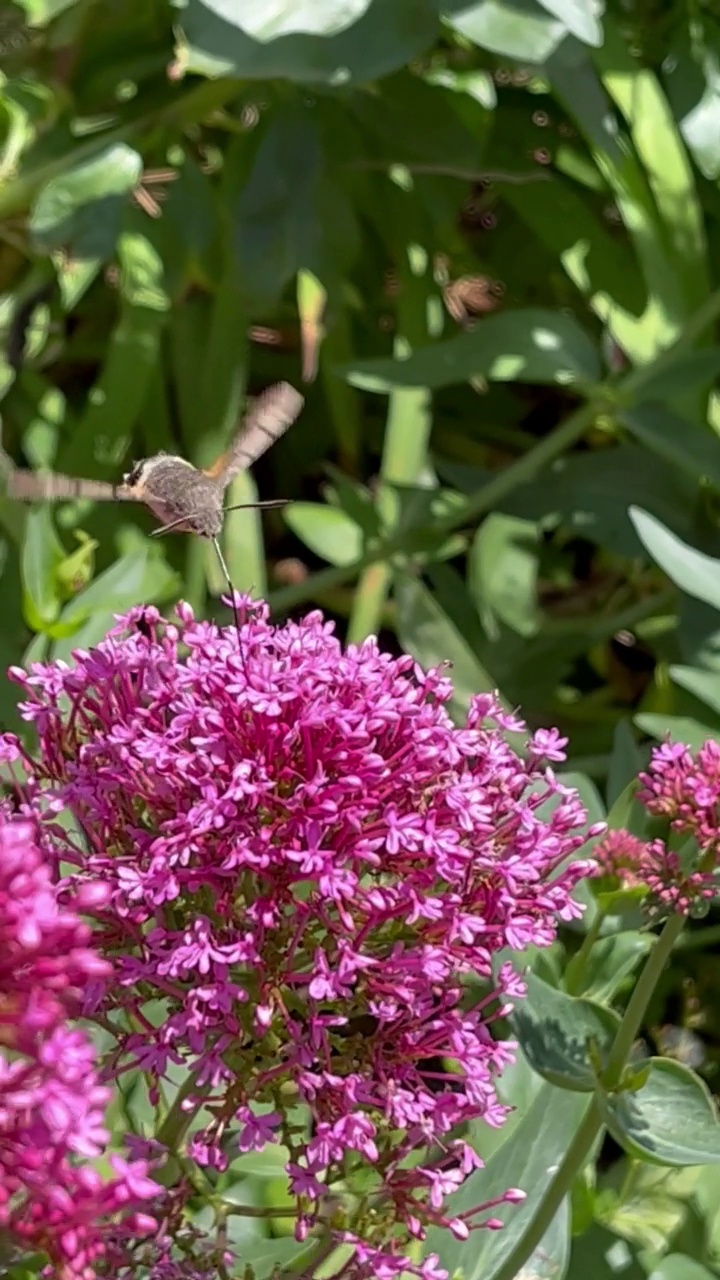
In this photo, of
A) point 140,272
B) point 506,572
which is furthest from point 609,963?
point 140,272

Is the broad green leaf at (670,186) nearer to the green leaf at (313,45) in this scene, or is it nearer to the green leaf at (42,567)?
the green leaf at (313,45)

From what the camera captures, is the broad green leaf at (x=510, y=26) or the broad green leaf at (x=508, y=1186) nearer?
the broad green leaf at (x=508, y=1186)

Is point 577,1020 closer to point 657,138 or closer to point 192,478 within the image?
point 192,478

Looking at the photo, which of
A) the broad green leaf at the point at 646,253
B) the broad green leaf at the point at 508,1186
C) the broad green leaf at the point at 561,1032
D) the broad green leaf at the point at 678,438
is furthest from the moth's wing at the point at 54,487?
the broad green leaf at the point at 646,253

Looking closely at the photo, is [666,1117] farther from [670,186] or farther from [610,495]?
[670,186]

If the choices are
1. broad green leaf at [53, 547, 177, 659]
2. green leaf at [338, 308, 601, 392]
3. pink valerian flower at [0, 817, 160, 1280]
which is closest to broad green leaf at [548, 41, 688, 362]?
green leaf at [338, 308, 601, 392]
